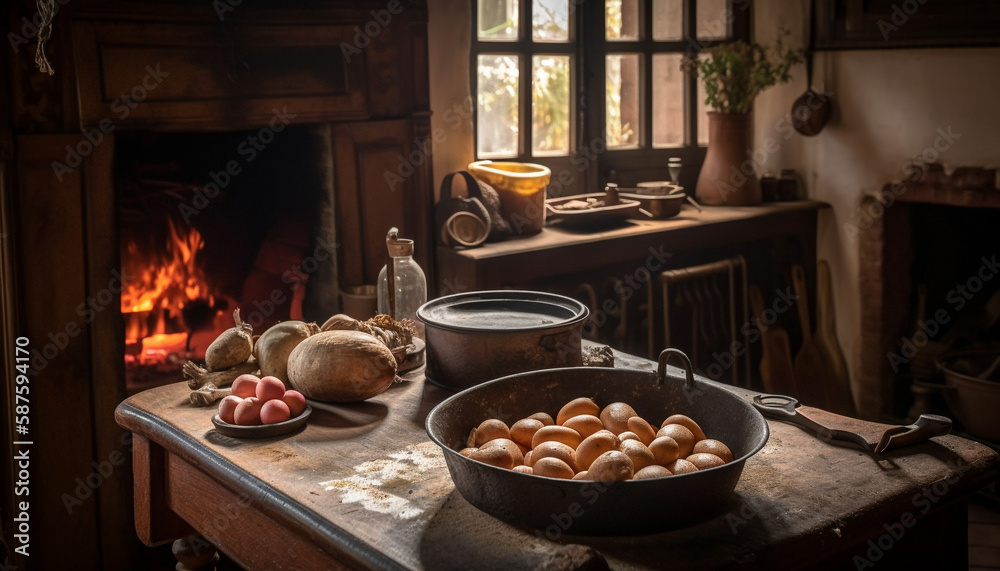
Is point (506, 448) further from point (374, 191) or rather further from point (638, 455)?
point (374, 191)

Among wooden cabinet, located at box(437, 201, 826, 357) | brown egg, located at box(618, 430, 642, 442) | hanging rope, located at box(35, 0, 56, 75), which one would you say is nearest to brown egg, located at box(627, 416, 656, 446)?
brown egg, located at box(618, 430, 642, 442)

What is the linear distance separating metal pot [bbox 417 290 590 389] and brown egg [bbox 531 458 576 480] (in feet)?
1.79

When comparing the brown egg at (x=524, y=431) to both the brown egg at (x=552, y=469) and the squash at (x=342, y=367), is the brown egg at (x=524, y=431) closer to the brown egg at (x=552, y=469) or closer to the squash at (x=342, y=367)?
the brown egg at (x=552, y=469)

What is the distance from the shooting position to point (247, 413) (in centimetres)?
193

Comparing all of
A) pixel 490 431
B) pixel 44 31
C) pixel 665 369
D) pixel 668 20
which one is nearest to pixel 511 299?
pixel 665 369

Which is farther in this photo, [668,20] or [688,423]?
[668,20]

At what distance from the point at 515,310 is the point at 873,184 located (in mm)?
2572

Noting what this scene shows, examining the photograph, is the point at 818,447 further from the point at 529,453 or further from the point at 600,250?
the point at 600,250

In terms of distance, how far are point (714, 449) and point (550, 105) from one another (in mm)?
2839

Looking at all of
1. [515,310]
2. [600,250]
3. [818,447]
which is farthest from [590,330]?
[818,447]

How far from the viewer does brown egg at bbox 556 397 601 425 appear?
69.7 inches

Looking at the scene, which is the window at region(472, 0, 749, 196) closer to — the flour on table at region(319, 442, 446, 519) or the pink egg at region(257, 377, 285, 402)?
the pink egg at region(257, 377, 285, 402)

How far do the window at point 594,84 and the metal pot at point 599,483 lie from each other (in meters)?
2.34

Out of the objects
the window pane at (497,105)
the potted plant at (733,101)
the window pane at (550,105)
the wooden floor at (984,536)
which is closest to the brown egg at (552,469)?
the wooden floor at (984,536)
